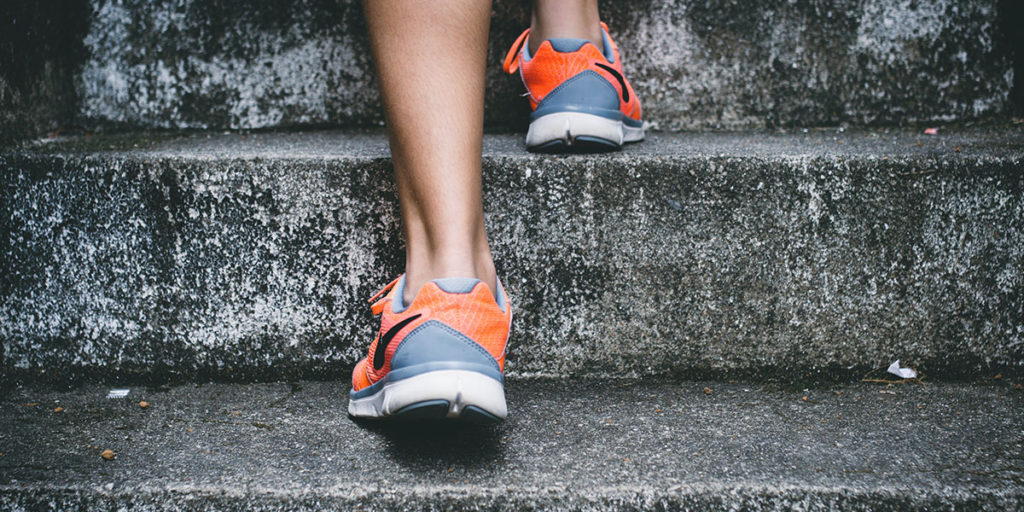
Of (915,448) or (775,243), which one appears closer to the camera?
(915,448)

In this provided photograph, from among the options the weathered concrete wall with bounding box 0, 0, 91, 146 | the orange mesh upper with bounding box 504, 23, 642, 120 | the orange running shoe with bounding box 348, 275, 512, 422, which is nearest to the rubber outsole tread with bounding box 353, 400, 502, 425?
the orange running shoe with bounding box 348, 275, 512, 422

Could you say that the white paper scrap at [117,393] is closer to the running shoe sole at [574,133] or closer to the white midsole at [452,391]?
the white midsole at [452,391]

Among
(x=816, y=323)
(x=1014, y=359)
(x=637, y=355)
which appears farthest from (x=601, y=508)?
(x=1014, y=359)

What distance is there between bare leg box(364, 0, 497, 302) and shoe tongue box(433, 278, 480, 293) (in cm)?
1

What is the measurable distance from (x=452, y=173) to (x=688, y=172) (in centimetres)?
37

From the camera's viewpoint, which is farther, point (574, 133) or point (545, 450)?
point (574, 133)

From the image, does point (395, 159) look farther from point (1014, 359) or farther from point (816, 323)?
point (1014, 359)

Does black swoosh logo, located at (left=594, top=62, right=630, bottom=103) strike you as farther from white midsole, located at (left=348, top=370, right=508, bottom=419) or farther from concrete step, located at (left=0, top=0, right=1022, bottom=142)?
white midsole, located at (left=348, top=370, right=508, bottom=419)

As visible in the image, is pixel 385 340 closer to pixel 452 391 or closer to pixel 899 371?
pixel 452 391

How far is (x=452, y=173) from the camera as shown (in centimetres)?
76

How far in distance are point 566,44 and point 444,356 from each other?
0.58 metres

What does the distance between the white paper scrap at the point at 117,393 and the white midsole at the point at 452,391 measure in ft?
1.54

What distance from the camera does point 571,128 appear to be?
954 mm

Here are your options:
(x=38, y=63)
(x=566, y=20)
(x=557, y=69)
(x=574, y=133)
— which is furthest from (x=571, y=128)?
(x=38, y=63)
